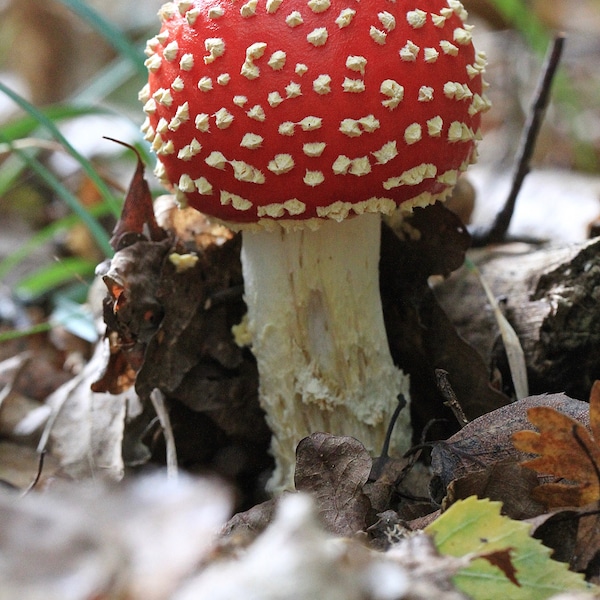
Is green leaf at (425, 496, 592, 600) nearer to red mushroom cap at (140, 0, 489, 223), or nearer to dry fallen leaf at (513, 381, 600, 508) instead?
dry fallen leaf at (513, 381, 600, 508)

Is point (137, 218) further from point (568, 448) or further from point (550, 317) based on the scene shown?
point (568, 448)

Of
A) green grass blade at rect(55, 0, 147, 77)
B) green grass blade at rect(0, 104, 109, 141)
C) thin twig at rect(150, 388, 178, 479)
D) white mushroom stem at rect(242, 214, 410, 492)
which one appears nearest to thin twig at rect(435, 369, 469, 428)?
white mushroom stem at rect(242, 214, 410, 492)

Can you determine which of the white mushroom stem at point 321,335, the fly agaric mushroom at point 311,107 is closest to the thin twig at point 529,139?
the fly agaric mushroom at point 311,107

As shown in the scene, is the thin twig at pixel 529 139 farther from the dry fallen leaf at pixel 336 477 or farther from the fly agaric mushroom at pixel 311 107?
the dry fallen leaf at pixel 336 477

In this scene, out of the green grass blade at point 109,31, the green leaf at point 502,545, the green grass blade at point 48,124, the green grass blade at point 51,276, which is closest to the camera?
the green leaf at point 502,545

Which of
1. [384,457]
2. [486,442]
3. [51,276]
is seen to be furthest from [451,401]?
[51,276]
